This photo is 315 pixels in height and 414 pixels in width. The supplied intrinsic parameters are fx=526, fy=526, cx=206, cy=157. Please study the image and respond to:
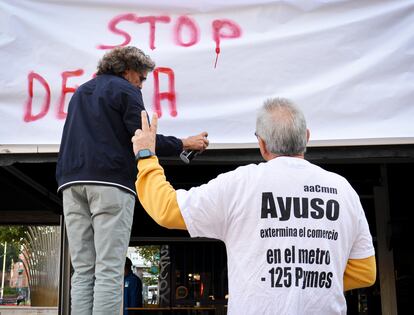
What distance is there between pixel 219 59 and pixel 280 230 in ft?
5.30

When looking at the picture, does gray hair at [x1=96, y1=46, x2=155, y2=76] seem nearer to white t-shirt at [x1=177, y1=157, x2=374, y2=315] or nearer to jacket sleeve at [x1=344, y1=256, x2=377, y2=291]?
white t-shirt at [x1=177, y1=157, x2=374, y2=315]

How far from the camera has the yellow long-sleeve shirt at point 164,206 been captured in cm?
164

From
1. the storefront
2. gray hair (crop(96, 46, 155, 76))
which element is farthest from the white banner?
gray hair (crop(96, 46, 155, 76))

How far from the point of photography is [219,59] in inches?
118

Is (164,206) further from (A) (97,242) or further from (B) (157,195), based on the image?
(A) (97,242)

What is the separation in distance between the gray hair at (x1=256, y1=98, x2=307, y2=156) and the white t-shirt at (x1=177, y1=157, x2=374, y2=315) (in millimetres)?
40

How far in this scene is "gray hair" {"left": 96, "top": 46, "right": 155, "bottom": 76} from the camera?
8.61ft

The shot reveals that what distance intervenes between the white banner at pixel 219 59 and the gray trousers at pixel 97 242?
0.69 m

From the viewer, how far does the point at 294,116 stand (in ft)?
5.60

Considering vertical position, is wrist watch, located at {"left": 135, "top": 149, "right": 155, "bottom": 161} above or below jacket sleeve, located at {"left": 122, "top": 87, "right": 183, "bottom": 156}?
below

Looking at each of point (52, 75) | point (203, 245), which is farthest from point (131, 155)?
point (203, 245)

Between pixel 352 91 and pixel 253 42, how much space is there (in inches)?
24.1

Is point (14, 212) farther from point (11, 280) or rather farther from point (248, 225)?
point (11, 280)

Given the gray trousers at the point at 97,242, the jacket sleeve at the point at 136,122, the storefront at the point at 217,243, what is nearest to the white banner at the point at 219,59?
the storefront at the point at 217,243
